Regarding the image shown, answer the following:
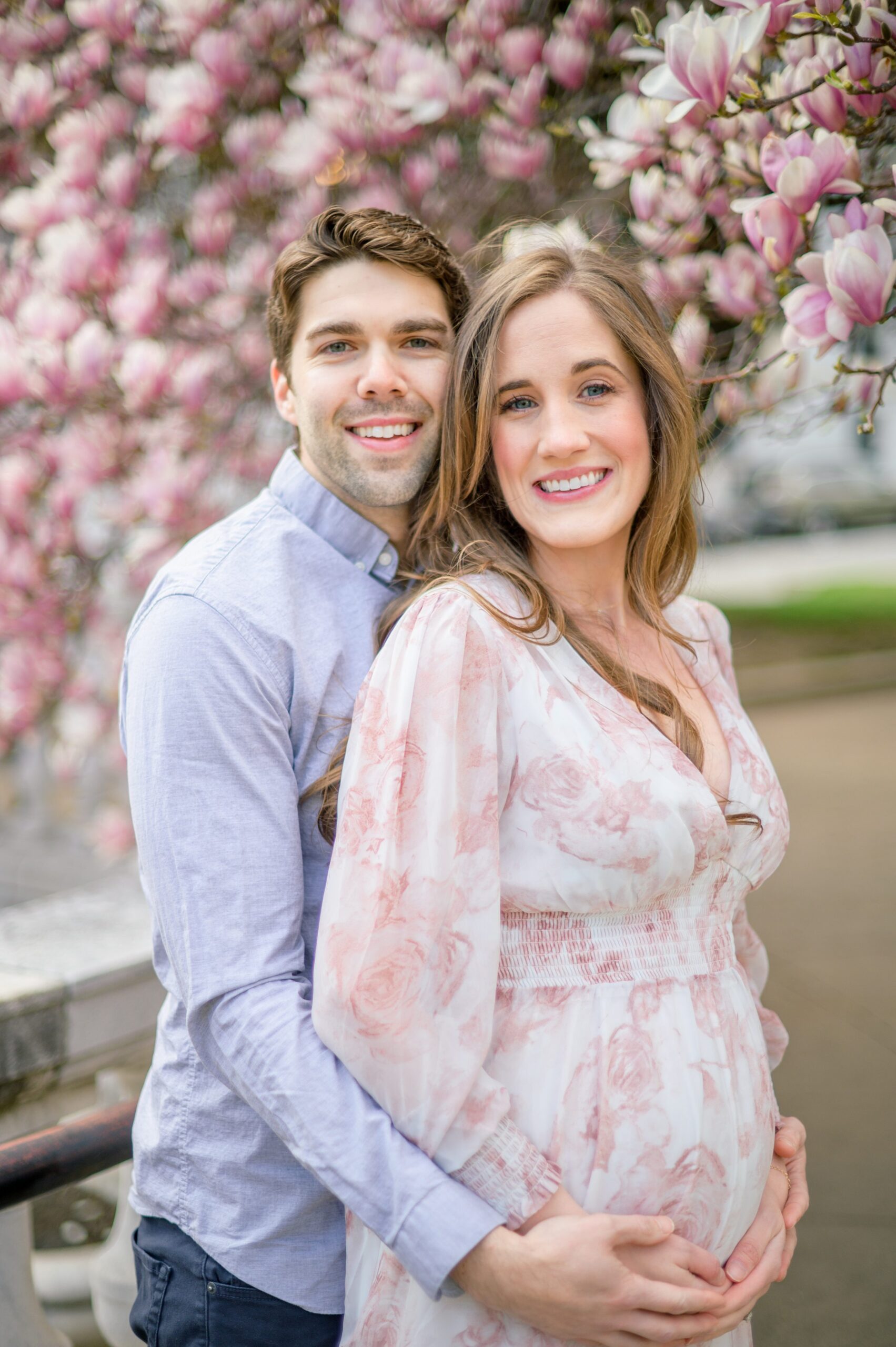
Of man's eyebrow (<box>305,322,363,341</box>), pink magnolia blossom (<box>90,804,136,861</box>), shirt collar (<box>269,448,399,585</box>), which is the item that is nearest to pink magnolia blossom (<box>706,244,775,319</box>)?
man's eyebrow (<box>305,322,363,341</box>)

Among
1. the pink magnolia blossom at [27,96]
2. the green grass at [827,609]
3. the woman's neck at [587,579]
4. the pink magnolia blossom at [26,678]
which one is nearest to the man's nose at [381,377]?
the woman's neck at [587,579]

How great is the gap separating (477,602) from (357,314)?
0.60 meters

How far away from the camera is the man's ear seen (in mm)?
1956

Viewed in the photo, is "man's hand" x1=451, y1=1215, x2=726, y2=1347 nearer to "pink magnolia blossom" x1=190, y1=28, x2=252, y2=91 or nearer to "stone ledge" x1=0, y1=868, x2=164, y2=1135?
"stone ledge" x1=0, y1=868, x2=164, y2=1135

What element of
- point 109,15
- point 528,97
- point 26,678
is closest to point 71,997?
point 26,678

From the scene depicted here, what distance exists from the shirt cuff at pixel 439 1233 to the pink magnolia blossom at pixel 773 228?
1411 millimetres

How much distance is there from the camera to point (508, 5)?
2.64 metres

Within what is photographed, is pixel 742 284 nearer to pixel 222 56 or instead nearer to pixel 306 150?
pixel 306 150

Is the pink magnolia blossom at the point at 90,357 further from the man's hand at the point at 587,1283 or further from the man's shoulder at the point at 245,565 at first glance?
the man's hand at the point at 587,1283

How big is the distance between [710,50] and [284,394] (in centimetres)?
84

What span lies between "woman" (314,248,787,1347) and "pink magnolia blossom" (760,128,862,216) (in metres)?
0.28

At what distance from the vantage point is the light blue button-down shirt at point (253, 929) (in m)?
1.32

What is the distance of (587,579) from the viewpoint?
1709mm

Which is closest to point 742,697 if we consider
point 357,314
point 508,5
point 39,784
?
point 39,784
